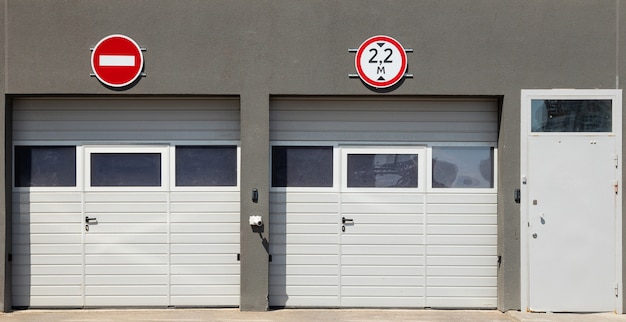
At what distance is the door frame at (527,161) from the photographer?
1018cm

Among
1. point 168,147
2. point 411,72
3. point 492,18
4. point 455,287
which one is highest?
point 492,18

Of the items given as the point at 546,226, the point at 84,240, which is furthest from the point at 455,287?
the point at 84,240

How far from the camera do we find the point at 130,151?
34.3ft

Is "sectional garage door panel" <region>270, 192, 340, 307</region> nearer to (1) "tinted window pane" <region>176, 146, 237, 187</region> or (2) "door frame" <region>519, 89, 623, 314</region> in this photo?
(1) "tinted window pane" <region>176, 146, 237, 187</region>

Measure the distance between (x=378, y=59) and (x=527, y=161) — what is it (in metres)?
2.28

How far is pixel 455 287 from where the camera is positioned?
10492mm

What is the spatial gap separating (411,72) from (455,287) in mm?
2838

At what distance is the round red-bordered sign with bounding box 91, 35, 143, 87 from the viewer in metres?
10.1

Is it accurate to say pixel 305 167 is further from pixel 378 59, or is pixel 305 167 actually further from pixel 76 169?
pixel 76 169

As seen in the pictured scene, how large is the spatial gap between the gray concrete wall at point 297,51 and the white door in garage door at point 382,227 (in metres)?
0.97

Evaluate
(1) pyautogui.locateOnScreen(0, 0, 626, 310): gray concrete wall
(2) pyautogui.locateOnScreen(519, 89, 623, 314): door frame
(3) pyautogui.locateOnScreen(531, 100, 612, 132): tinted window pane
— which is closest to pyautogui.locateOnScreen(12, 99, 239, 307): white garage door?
(1) pyautogui.locateOnScreen(0, 0, 626, 310): gray concrete wall

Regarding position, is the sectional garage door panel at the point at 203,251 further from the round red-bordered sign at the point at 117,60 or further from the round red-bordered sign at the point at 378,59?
the round red-bordered sign at the point at 378,59

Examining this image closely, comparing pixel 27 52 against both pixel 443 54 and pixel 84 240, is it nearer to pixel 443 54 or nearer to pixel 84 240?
pixel 84 240

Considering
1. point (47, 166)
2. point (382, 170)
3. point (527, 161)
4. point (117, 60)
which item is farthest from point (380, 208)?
point (47, 166)
